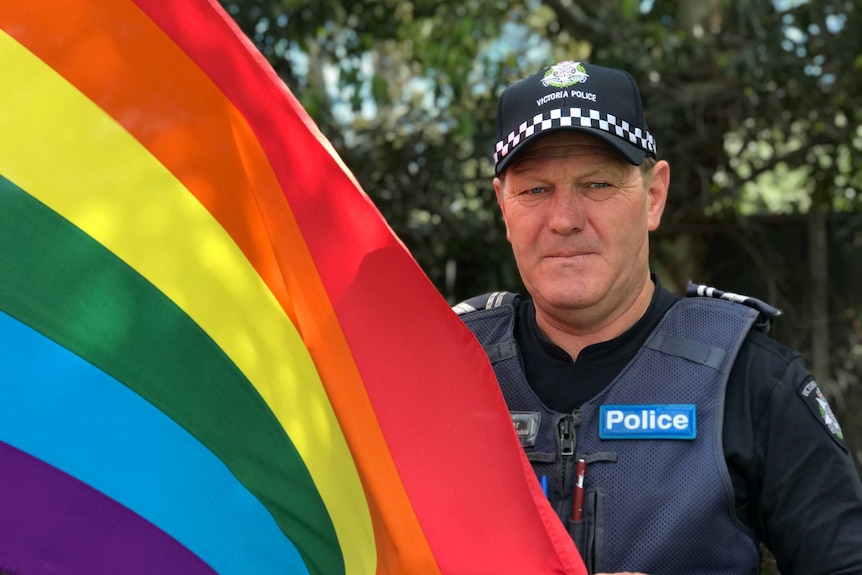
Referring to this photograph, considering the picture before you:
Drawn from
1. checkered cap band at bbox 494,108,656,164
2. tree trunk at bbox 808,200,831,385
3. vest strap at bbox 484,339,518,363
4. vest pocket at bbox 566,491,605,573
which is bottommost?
vest pocket at bbox 566,491,605,573

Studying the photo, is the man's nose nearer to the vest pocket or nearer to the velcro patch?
the velcro patch

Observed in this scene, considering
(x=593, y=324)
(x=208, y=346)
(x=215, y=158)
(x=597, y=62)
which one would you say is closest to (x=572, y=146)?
(x=593, y=324)

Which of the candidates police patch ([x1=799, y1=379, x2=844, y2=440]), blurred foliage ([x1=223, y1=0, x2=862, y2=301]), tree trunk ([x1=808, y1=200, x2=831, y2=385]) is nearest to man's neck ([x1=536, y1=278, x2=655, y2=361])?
police patch ([x1=799, y1=379, x2=844, y2=440])

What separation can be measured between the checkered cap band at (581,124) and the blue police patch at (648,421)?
51 centimetres

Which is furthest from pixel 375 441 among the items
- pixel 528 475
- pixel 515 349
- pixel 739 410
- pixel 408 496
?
pixel 739 410

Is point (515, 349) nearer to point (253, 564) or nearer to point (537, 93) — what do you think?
point (537, 93)

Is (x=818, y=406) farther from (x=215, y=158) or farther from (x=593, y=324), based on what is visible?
(x=215, y=158)

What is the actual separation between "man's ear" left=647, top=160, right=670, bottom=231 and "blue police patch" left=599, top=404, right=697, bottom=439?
1.28 ft

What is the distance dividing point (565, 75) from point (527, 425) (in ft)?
2.31

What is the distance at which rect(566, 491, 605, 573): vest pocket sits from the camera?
2.10 meters

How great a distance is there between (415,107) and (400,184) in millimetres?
402

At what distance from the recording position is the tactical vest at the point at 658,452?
2045mm

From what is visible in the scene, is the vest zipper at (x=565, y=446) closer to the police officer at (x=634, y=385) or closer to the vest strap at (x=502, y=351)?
the police officer at (x=634, y=385)

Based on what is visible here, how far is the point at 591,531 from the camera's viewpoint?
6.92 ft
